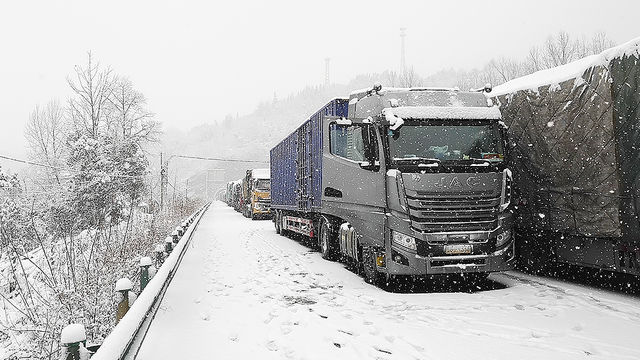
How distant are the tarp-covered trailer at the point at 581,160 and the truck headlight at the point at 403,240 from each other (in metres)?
2.53

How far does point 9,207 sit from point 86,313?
20.4 ft

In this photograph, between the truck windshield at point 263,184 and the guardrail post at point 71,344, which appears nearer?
the guardrail post at point 71,344

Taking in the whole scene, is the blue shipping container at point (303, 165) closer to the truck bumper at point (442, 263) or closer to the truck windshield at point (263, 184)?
the truck bumper at point (442, 263)

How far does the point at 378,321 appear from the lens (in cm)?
606

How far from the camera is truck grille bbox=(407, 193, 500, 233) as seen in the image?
24.6 ft

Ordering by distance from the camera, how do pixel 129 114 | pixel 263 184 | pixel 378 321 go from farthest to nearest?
pixel 129 114 < pixel 263 184 < pixel 378 321

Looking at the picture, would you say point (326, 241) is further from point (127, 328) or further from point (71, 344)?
point (71, 344)

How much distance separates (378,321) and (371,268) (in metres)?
2.47

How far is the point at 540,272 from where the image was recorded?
31.9 ft

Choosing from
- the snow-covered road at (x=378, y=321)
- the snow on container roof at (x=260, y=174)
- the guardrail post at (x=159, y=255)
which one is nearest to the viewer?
the snow-covered road at (x=378, y=321)

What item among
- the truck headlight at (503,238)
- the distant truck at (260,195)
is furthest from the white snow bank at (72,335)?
the distant truck at (260,195)

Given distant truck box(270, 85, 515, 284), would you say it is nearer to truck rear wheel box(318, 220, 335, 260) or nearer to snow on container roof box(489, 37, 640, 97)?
snow on container roof box(489, 37, 640, 97)

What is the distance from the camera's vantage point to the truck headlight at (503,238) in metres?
7.76

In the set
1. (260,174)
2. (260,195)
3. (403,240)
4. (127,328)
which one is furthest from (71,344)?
(260,174)
